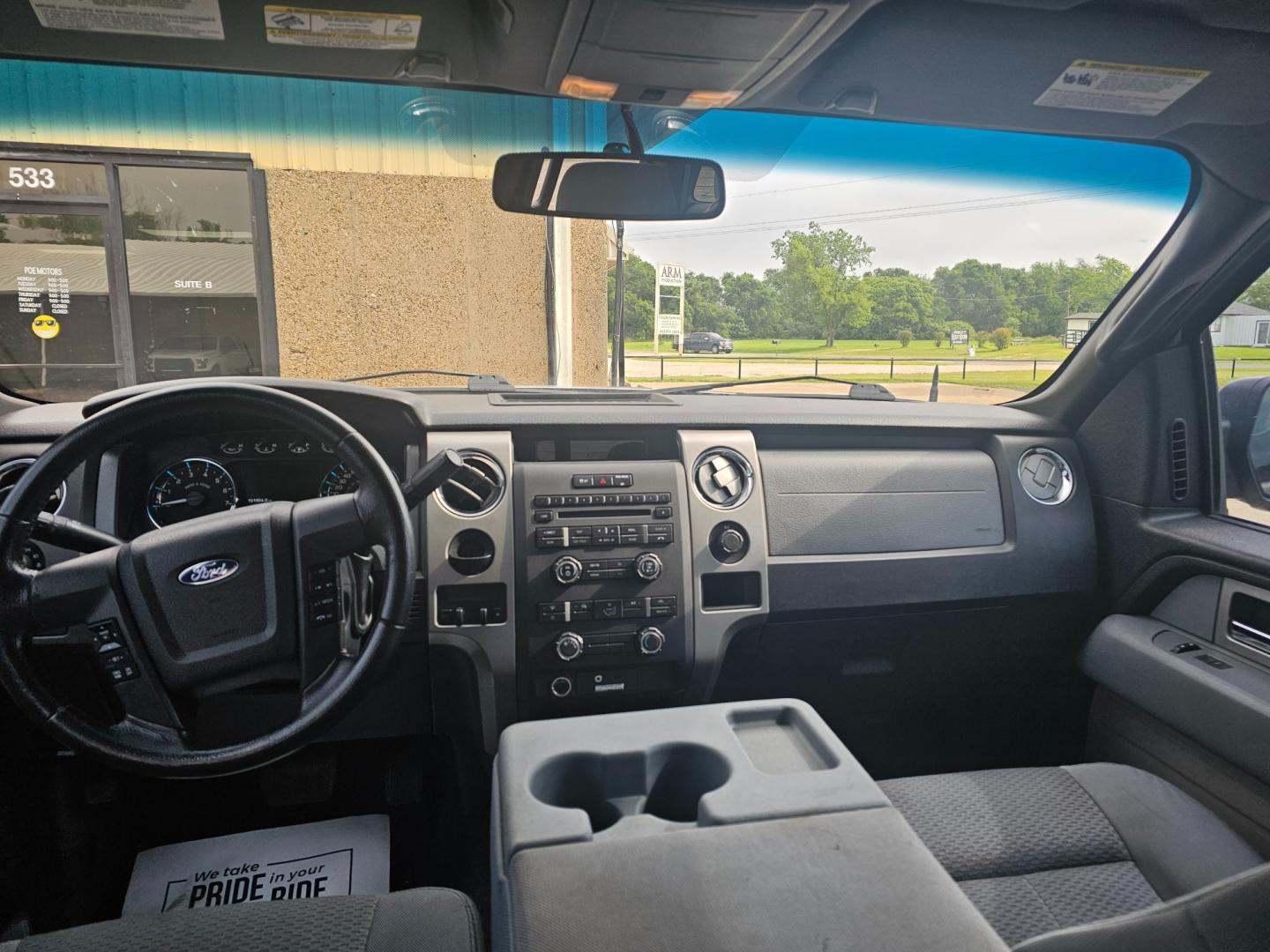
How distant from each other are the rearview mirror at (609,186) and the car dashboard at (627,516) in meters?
0.57

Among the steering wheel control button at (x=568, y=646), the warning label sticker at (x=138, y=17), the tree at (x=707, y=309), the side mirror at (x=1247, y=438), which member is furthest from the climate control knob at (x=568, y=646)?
the side mirror at (x=1247, y=438)

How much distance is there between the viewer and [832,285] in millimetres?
2650

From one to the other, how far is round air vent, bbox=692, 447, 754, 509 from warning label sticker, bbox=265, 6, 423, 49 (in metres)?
1.33

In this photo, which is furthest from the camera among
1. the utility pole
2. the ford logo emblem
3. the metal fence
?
the metal fence

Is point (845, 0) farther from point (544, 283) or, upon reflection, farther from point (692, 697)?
point (544, 283)

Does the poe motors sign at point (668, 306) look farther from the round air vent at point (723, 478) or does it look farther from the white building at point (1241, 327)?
the white building at point (1241, 327)

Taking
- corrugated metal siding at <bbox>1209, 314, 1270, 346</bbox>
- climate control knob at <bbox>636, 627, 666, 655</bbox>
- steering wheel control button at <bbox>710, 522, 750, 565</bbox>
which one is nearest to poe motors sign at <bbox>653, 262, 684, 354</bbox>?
steering wheel control button at <bbox>710, 522, 750, 565</bbox>

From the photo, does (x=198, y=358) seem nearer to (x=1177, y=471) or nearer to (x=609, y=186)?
(x=609, y=186)

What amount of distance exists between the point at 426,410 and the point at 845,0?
4.64 feet

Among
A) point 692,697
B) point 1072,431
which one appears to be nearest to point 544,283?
point 692,697

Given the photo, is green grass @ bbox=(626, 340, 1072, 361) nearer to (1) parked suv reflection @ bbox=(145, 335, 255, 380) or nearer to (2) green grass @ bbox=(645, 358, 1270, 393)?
(2) green grass @ bbox=(645, 358, 1270, 393)

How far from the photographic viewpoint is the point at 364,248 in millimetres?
3809

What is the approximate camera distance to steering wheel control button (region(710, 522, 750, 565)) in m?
2.39

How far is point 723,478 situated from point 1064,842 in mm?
1237
